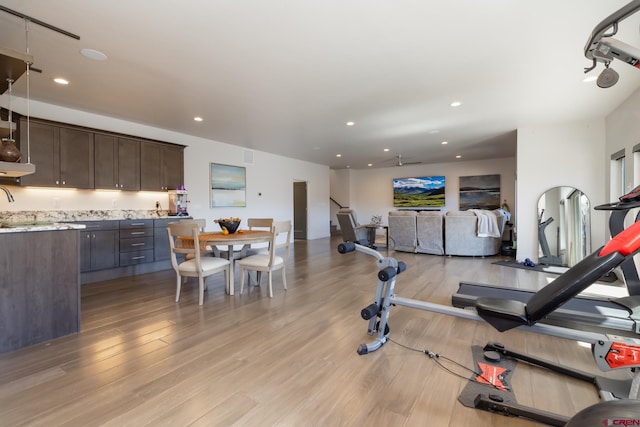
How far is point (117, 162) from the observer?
4.70 m

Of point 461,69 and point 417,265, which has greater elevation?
point 461,69

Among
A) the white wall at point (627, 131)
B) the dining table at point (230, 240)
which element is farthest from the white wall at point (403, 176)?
the dining table at point (230, 240)

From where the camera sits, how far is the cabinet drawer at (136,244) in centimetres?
456

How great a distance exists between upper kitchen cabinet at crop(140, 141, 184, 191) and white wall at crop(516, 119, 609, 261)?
269 inches

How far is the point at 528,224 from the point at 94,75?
24.6ft

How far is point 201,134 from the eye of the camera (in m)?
5.96

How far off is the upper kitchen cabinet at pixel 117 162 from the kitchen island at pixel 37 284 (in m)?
2.39

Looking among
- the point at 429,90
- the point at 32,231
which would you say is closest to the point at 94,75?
the point at 32,231

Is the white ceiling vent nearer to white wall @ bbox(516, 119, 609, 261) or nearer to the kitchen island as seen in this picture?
the kitchen island

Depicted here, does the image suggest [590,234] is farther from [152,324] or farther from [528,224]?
[152,324]

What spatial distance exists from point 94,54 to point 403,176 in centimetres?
1014

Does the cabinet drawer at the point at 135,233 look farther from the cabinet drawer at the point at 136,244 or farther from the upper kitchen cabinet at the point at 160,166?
the upper kitchen cabinet at the point at 160,166

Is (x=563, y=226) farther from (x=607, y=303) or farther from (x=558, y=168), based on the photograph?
(x=607, y=303)

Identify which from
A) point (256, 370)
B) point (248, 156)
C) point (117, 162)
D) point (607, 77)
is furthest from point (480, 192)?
point (117, 162)
